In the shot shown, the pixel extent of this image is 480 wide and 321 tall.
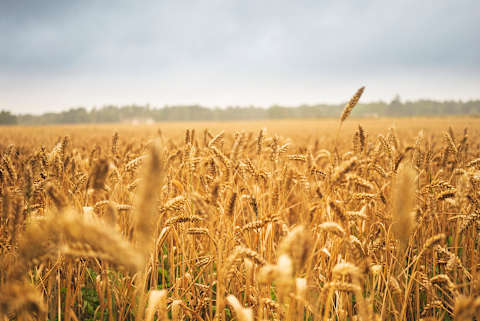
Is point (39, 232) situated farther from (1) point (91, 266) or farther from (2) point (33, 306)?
(1) point (91, 266)

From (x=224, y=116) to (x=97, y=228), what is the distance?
389 feet

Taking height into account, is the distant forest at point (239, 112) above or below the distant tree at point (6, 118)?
above

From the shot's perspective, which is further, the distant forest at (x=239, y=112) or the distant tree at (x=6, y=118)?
the distant forest at (x=239, y=112)

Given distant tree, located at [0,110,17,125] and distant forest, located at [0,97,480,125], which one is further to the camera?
distant forest, located at [0,97,480,125]

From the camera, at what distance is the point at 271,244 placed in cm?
190

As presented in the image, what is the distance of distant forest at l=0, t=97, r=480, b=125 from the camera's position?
9612cm

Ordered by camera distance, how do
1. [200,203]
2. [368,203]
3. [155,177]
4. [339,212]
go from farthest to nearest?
[368,203] < [339,212] < [200,203] < [155,177]

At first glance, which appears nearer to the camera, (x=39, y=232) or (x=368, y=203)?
(x=39, y=232)

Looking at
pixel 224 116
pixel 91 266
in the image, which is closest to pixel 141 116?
pixel 224 116

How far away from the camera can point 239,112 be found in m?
120

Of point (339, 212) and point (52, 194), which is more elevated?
point (52, 194)

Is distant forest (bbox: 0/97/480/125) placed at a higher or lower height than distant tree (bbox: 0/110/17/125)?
higher

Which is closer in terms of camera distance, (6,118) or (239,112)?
(6,118)

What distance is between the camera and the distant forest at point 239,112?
96.1 meters
